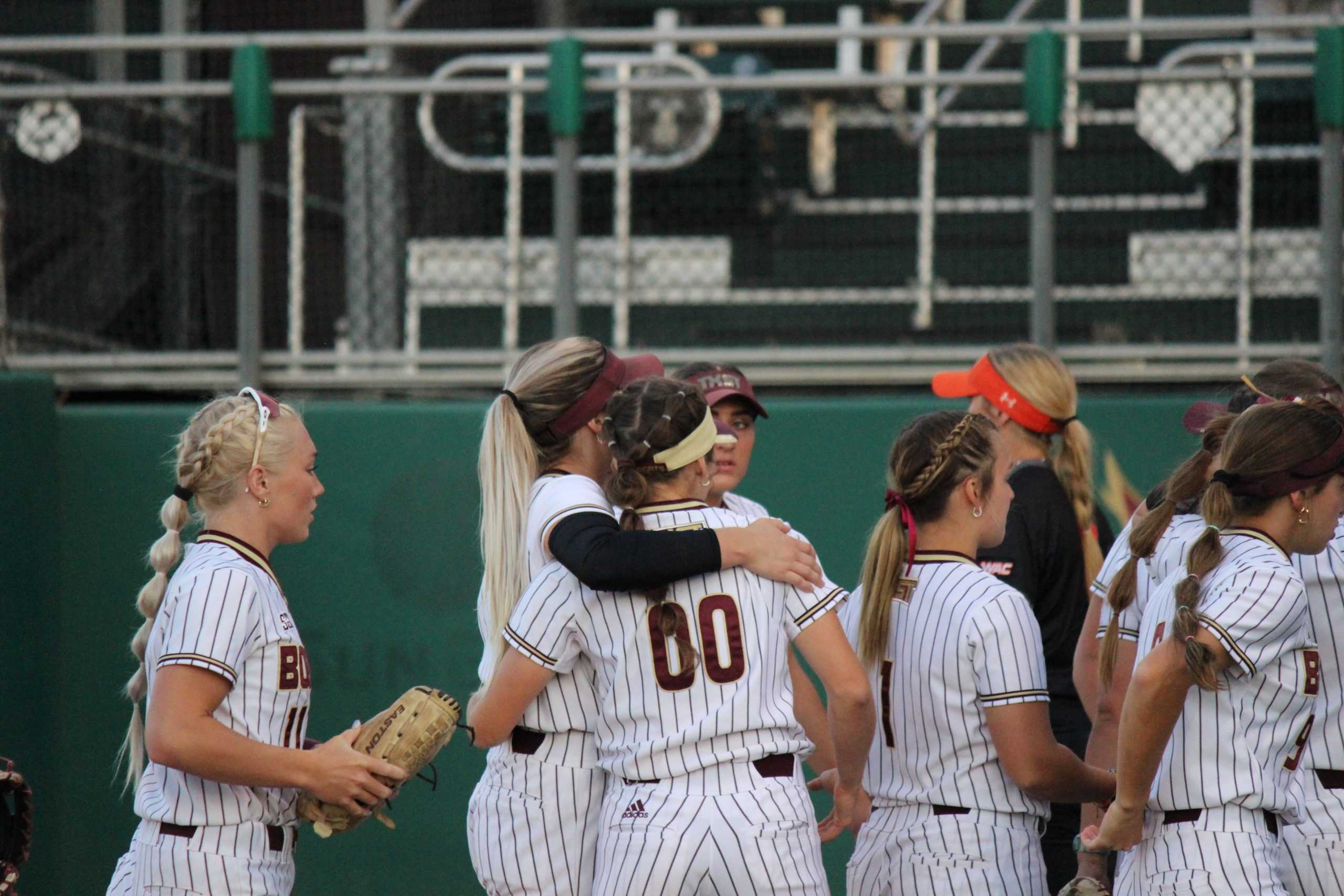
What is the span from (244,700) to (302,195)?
11.7ft

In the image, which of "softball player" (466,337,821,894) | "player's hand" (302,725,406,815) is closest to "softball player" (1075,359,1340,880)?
"softball player" (466,337,821,894)

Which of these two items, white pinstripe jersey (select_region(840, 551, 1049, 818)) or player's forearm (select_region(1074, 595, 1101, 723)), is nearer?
white pinstripe jersey (select_region(840, 551, 1049, 818))

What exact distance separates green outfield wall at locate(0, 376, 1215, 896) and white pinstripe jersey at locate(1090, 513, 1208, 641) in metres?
2.17

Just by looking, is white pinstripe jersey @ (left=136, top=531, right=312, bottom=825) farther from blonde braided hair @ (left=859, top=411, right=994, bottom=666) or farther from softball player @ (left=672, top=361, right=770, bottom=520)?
softball player @ (left=672, top=361, right=770, bottom=520)

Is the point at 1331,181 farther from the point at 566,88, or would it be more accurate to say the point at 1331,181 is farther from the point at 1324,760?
the point at 1324,760

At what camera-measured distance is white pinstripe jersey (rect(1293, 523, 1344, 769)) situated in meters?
3.00

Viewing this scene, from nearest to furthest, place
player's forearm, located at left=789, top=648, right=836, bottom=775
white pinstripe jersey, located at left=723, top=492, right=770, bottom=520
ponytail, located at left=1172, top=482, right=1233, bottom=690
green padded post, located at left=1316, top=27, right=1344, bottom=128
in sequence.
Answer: ponytail, located at left=1172, top=482, right=1233, bottom=690
player's forearm, located at left=789, top=648, right=836, bottom=775
white pinstripe jersey, located at left=723, top=492, right=770, bottom=520
green padded post, located at left=1316, top=27, right=1344, bottom=128

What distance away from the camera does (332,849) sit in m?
5.74

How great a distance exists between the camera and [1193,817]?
2.85 meters

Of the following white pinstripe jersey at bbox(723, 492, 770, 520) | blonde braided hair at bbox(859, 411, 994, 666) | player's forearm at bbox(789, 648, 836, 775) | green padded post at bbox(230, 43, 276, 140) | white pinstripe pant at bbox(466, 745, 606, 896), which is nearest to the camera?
white pinstripe pant at bbox(466, 745, 606, 896)

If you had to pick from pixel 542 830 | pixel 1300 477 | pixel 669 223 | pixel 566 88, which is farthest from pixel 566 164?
pixel 1300 477

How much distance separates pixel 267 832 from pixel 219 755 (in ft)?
1.00

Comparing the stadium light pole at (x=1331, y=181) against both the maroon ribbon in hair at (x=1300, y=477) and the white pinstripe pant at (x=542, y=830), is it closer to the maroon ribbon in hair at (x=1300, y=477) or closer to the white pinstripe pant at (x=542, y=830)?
the maroon ribbon in hair at (x=1300, y=477)

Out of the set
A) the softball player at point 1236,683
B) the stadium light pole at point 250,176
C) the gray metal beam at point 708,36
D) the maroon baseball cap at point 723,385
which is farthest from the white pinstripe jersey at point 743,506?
the stadium light pole at point 250,176
